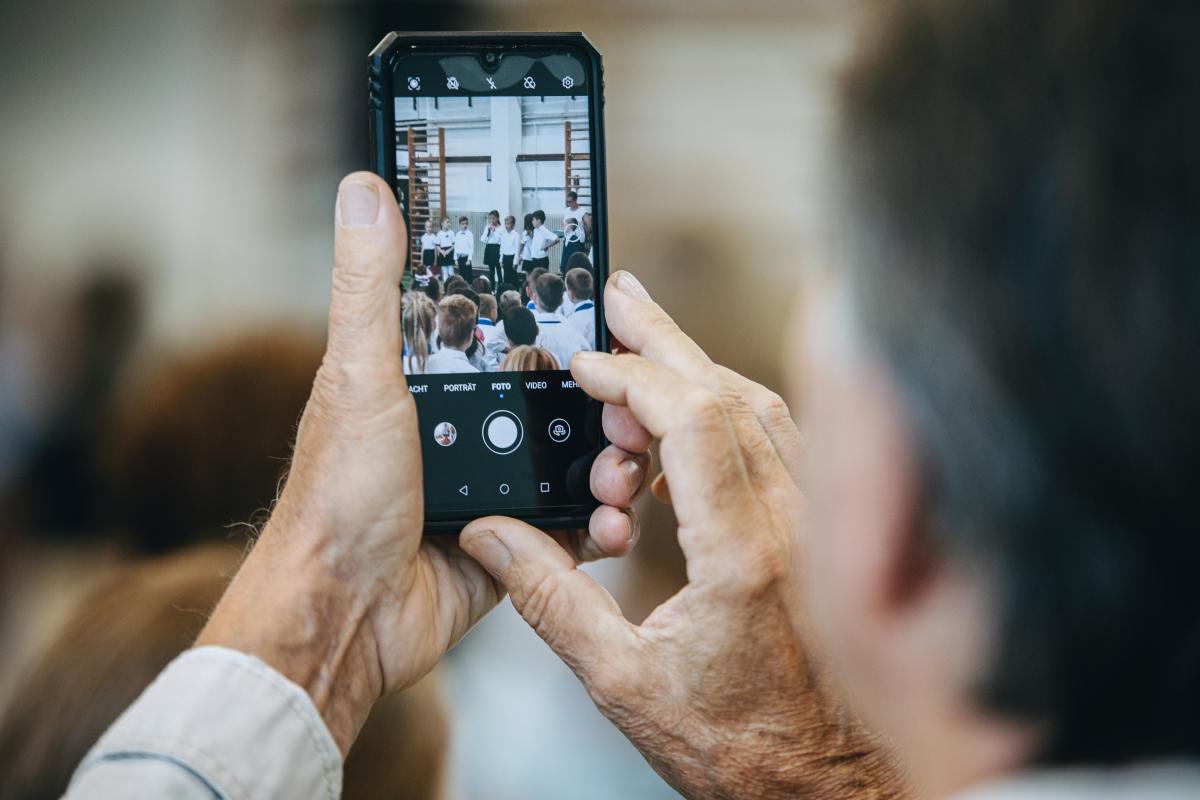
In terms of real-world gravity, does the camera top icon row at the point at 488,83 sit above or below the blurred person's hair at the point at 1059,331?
above

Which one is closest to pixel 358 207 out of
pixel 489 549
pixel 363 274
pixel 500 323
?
pixel 363 274

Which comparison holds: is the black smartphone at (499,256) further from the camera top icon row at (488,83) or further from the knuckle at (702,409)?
the knuckle at (702,409)

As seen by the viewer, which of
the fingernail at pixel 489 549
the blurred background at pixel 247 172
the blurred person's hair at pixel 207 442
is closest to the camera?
the fingernail at pixel 489 549

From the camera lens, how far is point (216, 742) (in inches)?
22.6

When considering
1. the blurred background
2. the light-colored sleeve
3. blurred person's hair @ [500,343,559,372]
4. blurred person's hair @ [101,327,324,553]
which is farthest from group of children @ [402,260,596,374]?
the blurred background

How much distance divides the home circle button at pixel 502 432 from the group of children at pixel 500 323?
37mm

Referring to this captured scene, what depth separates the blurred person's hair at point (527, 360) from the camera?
0.81 meters

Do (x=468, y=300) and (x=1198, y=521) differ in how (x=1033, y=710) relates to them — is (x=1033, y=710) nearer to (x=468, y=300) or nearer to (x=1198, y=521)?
(x=1198, y=521)

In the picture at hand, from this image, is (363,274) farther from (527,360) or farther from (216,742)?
(216,742)

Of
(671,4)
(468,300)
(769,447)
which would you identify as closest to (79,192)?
(671,4)

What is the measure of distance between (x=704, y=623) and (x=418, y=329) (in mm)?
315

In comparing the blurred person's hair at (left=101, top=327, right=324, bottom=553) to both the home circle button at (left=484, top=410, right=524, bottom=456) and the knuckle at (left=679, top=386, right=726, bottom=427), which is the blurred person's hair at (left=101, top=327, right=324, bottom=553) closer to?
the home circle button at (left=484, top=410, right=524, bottom=456)

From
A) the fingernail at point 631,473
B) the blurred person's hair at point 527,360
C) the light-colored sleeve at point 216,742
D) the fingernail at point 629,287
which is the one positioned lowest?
the light-colored sleeve at point 216,742

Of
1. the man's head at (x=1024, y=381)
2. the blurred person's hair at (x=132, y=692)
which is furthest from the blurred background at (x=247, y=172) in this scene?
the man's head at (x=1024, y=381)
